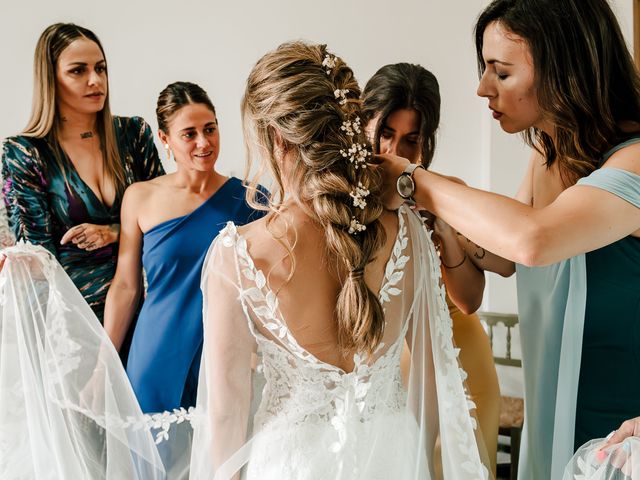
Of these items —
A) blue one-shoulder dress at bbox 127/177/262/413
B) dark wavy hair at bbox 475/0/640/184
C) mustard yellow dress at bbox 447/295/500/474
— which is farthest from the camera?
blue one-shoulder dress at bbox 127/177/262/413

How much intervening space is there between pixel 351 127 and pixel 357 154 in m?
0.05

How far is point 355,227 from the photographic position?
1.42m

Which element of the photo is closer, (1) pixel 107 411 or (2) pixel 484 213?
(2) pixel 484 213

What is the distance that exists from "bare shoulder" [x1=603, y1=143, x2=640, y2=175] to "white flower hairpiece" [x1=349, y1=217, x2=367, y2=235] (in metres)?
0.51

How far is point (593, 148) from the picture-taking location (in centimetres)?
156

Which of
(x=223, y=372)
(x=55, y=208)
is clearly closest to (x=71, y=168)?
(x=55, y=208)

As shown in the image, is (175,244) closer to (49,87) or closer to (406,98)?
(49,87)

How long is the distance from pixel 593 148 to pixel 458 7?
257cm

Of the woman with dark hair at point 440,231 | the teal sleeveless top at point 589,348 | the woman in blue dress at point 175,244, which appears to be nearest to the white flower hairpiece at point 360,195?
the woman with dark hair at point 440,231

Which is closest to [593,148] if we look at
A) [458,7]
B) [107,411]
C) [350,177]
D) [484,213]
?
[484,213]

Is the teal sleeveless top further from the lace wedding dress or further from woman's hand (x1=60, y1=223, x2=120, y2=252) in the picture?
woman's hand (x1=60, y1=223, x2=120, y2=252)

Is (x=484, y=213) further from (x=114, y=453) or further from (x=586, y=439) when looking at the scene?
(x=114, y=453)

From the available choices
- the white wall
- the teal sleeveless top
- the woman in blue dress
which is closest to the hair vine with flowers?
the teal sleeveless top

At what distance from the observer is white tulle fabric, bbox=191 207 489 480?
4.67ft
